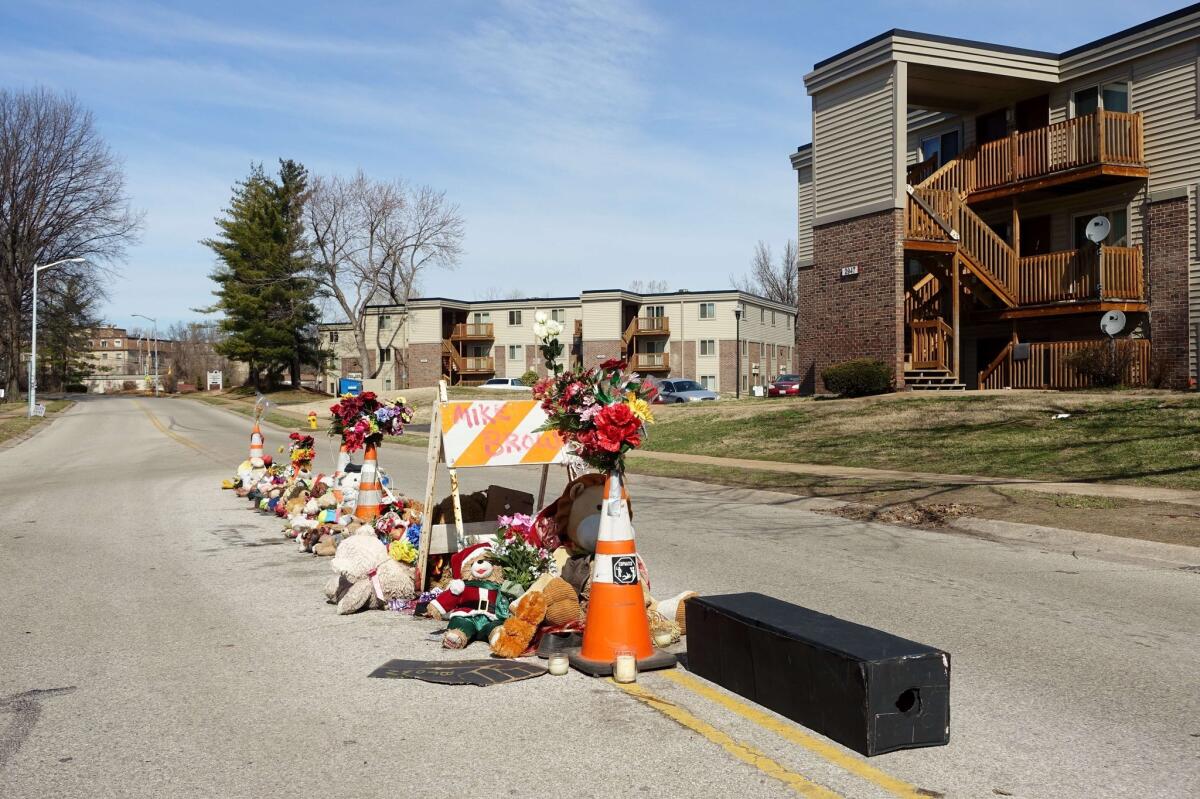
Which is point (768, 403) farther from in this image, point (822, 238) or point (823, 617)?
point (823, 617)

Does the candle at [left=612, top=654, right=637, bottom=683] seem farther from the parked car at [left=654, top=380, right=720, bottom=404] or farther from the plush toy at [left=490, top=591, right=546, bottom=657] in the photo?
the parked car at [left=654, top=380, right=720, bottom=404]

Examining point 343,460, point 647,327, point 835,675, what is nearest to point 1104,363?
point 343,460

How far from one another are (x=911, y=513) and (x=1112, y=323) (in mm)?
13895

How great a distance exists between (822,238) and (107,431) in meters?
25.5

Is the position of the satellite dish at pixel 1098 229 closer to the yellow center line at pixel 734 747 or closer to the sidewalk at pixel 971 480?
the sidewalk at pixel 971 480

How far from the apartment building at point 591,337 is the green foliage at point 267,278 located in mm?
4881

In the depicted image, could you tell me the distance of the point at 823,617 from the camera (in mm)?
5227

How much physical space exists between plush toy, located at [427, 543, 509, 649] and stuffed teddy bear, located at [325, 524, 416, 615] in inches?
16.9

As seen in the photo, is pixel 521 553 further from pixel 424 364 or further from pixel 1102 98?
pixel 424 364

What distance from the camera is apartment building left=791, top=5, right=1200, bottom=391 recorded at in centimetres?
2350

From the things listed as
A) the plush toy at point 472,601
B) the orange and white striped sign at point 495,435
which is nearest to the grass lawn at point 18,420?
the orange and white striped sign at point 495,435

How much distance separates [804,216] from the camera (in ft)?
111

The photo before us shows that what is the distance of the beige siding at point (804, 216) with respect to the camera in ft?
106

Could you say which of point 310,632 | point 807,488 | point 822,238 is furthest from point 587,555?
point 822,238
